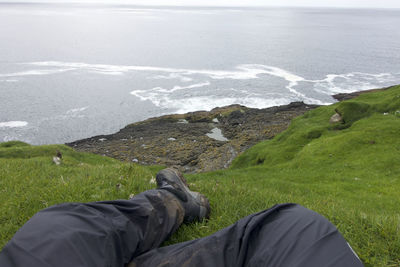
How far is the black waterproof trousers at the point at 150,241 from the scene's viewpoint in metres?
3.22

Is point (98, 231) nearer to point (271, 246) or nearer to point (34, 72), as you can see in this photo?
point (271, 246)

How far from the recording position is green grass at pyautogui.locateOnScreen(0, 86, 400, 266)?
552cm

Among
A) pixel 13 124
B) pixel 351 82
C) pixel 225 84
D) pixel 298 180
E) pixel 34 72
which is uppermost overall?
pixel 298 180

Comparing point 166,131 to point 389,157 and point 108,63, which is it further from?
point 108,63

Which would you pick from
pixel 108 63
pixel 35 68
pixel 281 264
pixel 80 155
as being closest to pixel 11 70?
pixel 35 68

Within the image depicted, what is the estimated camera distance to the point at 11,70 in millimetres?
80750

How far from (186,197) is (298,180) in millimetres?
16014

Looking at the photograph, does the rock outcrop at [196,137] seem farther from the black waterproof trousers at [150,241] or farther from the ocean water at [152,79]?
the black waterproof trousers at [150,241]

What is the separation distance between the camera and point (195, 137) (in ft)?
154

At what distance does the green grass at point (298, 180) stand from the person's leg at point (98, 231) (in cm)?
68

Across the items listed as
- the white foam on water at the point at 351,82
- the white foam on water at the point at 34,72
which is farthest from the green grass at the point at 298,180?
the white foam on water at the point at 34,72

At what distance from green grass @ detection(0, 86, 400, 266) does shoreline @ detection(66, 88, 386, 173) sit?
299 inches

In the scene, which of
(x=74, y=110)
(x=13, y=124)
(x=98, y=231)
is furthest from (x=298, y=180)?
(x=13, y=124)

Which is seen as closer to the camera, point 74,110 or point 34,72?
point 74,110
